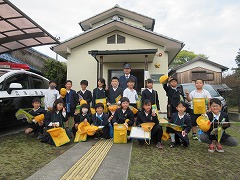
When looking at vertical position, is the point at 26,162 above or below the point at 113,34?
below

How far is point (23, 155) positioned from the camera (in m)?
3.88

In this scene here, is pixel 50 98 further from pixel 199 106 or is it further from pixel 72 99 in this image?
pixel 199 106

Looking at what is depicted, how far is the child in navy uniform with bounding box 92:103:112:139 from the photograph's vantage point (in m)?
5.17

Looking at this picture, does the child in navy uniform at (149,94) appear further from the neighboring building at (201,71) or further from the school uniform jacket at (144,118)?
the neighboring building at (201,71)

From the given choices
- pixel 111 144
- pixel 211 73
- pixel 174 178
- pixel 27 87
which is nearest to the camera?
pixel 174 178

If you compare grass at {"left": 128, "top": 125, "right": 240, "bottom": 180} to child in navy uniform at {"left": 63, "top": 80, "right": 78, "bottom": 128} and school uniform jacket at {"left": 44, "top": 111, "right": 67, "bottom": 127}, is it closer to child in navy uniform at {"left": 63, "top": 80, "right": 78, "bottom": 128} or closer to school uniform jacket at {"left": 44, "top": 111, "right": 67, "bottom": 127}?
school uniform jacket at {"left": 44, "top": 111, "right": 67, "bottom": 127}

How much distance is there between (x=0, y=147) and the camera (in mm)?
4387

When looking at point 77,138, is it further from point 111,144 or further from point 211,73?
point 211,73

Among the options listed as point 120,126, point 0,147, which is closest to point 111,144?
point 120,126

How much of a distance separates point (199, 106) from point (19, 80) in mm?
5010

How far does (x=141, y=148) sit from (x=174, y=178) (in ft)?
5.19

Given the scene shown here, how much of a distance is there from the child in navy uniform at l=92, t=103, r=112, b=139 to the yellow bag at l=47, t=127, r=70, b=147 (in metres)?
0.79

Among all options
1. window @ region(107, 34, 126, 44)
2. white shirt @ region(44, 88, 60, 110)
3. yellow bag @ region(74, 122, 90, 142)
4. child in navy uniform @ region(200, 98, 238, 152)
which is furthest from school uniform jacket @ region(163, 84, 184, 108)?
window @ region(107, 34, 126, 44)

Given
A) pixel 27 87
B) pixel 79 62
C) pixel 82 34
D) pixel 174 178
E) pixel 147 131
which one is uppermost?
pixel 82 34
